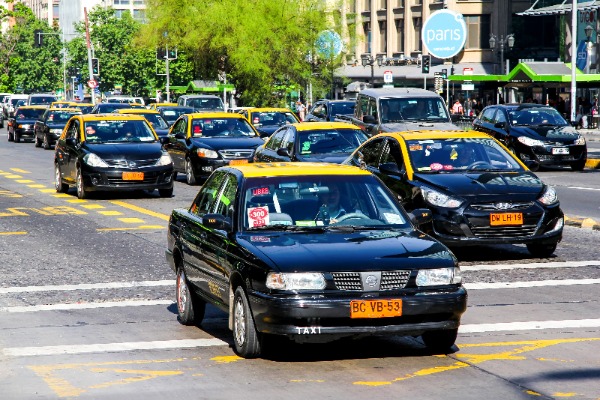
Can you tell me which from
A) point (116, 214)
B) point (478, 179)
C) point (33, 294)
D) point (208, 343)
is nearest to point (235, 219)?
point (208, 343)

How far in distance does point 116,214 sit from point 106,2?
16173 cm

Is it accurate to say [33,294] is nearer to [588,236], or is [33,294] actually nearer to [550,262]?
[550,262]

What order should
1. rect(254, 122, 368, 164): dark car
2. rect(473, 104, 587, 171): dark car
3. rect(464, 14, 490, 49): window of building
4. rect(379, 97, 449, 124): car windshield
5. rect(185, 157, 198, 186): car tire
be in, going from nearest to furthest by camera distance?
rect(254, 122, 368, 164): dark car → rect(185, 157, 198, 186): car tire → rect(379, 97, 449, 124): car windshield → rect(473, 104, 587, 171): dark car → rect(464, 14, 490, 49): window of building

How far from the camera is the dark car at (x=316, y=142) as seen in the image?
23.4 meters

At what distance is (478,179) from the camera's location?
15.4 meters

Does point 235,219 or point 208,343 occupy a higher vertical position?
point 235,219

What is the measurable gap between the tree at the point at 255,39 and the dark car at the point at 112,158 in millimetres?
35424

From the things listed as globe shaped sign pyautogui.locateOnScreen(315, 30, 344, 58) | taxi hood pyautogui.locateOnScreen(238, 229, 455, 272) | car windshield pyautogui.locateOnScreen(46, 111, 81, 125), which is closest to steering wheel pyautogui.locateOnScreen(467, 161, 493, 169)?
taxi hood pyautogui.locateOnScreen(238, 229, 455, 272)

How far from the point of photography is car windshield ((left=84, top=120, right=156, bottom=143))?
26562 mm

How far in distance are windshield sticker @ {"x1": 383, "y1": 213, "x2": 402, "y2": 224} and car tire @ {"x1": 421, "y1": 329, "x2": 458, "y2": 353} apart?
1039 millimetres

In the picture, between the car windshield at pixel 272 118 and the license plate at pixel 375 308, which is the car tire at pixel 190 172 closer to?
the car windshield at pixel 272 118

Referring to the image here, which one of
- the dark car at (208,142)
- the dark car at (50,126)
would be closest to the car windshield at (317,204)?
the dark car at (208,142)

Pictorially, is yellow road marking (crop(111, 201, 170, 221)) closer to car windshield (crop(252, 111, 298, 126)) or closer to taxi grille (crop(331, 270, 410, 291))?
taxi grille (crop(331, 270, 410, 291))

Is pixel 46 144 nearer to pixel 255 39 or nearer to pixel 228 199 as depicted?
pixel 255 39
